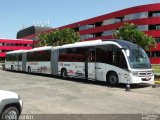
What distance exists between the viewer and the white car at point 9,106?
738 cm

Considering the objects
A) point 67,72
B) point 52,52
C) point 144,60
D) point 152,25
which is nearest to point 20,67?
point 52,52

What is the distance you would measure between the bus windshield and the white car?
36.9ft

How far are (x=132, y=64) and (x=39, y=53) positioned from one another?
15124mm

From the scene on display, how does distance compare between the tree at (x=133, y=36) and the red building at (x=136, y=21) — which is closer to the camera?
the tree at (x=133, y=36)

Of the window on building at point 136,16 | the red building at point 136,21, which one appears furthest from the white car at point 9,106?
the window on building at point 136,16

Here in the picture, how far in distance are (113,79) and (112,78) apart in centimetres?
11

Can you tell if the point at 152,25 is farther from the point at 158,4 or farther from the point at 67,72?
the point at 67,72

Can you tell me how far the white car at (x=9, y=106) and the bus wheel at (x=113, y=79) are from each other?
1158 centimetres

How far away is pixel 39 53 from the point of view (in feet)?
103

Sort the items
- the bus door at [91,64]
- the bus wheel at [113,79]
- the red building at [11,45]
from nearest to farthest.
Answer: the bus wheel at [113,79], the bus door at [91,64], the red building at [11,45]

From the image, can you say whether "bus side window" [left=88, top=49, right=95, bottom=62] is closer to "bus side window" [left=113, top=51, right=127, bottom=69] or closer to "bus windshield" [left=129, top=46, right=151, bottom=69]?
"bus side window" [left=113, top=51, right=127, bottom=69]

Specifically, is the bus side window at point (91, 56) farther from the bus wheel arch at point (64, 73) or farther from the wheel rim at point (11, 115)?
the wheel rim at point (11, 115)

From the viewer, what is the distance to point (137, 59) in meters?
18.6

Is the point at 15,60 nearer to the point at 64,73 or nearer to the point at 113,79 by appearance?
the point at 64,73
